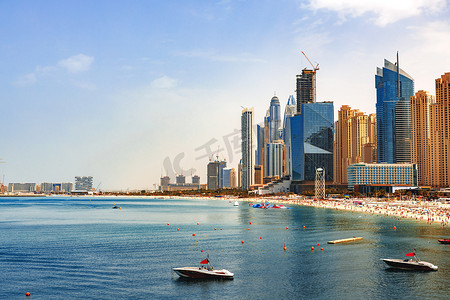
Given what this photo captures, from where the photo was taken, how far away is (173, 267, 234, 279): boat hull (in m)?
57.8

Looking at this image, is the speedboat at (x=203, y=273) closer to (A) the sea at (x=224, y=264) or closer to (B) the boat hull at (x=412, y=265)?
(A) the sea at (x=224, y=264)

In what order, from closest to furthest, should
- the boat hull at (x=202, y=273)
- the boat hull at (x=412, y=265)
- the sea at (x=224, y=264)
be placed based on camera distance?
1. the sea at (x=224, y=264)
2. the boat hull at (x=202, y=273)
3. the boat hull at (x=412, y=265)

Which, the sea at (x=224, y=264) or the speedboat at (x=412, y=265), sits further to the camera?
the speedboat at (x=412, y=265)

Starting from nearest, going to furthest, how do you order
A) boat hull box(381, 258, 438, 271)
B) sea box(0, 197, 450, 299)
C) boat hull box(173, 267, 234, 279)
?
sea box(0, 197, 450, 299) < boat hull box(173, 267, 234, 279) < boat hull box(381, 258, 438, 271)

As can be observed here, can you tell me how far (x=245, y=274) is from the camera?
60469mm

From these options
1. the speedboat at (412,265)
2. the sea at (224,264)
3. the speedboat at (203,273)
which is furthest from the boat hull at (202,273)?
the speedboat at (412,265)

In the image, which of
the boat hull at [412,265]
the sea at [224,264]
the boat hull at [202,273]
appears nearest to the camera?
the sea at [224,264]

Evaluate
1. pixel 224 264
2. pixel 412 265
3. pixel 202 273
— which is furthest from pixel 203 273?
pixel 412 265

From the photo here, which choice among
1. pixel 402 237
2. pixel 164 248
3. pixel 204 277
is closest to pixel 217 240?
pixel 164 248

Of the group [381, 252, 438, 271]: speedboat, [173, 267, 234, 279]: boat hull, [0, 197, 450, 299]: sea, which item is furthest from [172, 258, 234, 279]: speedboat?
[381, 252, 438, 271]: speedboat

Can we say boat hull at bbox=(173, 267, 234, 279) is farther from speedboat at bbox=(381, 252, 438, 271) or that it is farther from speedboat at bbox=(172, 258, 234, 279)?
speedboat at bbox=(381, 252, 438, 271)

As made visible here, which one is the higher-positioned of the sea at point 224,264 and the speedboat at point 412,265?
the speedboat at point 412,265

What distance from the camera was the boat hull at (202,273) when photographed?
57753mm

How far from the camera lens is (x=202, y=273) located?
192ft
